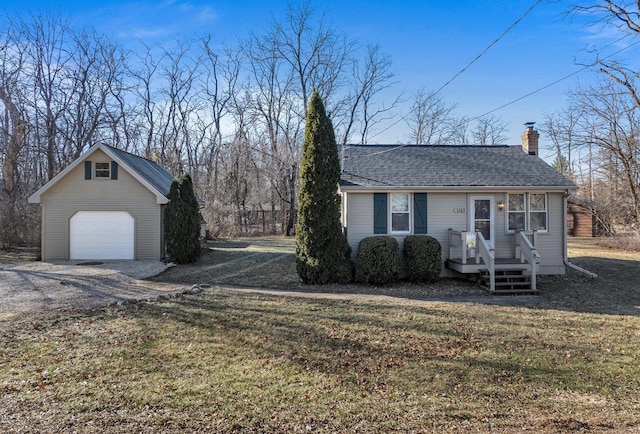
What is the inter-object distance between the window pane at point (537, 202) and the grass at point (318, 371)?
4.87 meters

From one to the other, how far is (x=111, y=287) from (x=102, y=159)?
761 centimetres

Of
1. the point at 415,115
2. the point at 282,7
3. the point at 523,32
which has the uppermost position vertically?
the point at 282,7

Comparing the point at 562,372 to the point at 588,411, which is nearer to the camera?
the point at 588,411

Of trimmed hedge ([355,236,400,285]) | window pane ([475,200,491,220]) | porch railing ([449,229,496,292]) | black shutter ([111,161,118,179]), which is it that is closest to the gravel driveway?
black shutter ([111,161,118,179])

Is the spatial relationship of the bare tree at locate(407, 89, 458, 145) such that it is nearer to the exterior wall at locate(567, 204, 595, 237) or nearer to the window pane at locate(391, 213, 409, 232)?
the exterior wall at locate(567, 204, 595, 237)

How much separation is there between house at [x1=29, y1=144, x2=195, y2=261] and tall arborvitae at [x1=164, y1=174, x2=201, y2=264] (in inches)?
29.8

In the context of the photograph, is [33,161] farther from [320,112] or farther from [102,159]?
[320,112]

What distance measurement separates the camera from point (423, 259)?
10914 mm

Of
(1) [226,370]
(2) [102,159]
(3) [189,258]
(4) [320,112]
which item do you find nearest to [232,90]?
(2) [102,159]

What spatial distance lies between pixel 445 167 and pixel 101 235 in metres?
14.0

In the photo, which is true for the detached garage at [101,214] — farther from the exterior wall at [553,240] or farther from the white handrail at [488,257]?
the exterior wall at [553,240]

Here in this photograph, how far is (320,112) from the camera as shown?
1110 centimetres

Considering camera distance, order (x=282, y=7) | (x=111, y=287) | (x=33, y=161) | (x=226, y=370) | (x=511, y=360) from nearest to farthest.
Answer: (x=226, y=370) < (x=511, y=360) < (x=111, y=287) < (x=33, y=161) < (x=282, y=7)

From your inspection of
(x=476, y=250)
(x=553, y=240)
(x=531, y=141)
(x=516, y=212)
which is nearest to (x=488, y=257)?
(x=476, y=250)
